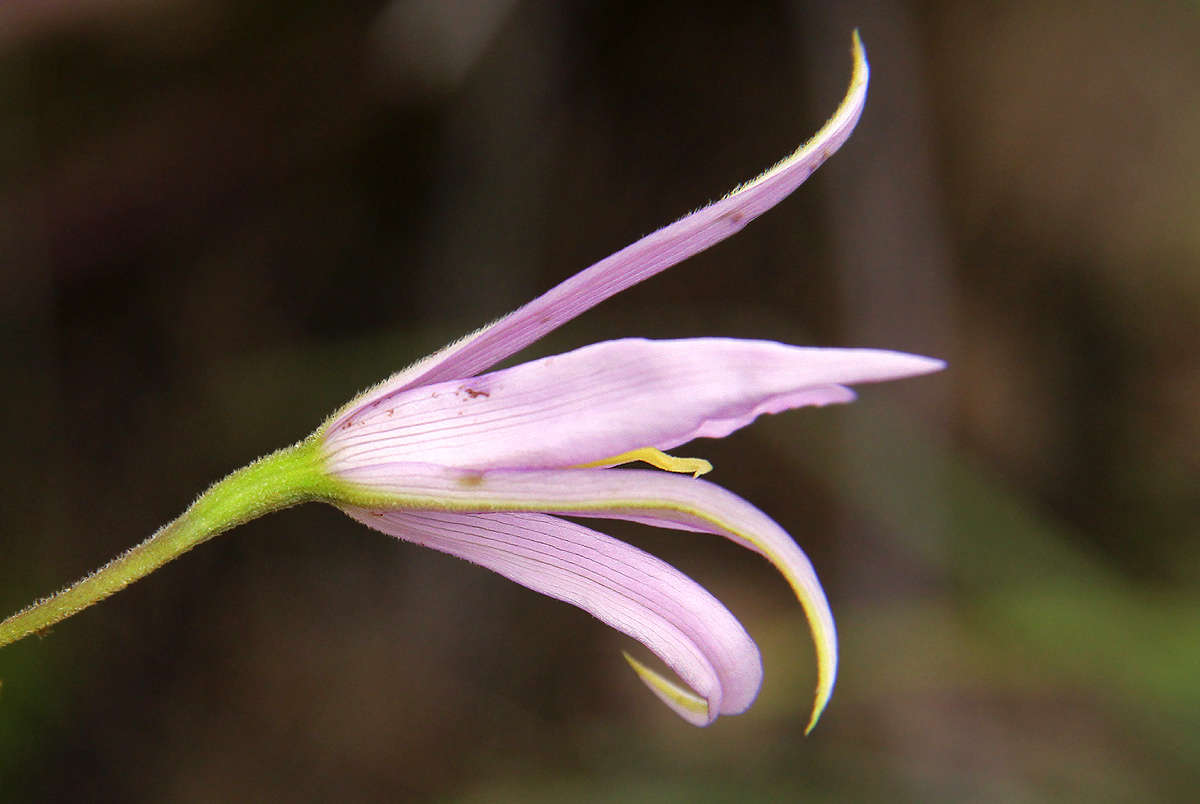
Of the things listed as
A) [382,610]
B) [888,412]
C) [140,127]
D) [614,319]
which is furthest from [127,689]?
[888,412]

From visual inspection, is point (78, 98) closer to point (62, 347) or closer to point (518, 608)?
point (62, 347)

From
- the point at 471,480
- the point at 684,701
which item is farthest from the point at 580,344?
the point at 471,480

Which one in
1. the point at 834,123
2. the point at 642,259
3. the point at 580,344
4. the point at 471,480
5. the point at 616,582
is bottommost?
the point at 616,582

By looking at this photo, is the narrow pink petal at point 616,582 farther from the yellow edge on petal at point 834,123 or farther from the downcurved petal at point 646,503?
the yellow edge on petal at point 834,123

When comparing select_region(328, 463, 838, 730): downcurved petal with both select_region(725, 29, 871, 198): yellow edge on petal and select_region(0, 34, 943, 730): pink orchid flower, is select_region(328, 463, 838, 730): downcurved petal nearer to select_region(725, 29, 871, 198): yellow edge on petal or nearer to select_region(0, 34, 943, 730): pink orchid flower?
select_region(0, 34, 943, 730): pink orchid flower

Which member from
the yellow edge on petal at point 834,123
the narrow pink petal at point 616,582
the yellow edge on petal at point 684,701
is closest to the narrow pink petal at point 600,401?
the narrow pink petal at point 616,582

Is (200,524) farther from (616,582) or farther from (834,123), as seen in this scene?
(834,123)
